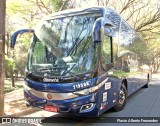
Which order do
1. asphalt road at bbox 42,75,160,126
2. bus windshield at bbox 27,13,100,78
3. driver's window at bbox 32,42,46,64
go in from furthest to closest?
1. asphalt road at bbox 42,75,160,126
2. driver's window at bbox 32,42,46,64
3. bus windshield at bbox 27,13,100,78

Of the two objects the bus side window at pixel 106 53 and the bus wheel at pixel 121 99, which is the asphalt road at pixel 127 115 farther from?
the bus side window at pixel 106 53

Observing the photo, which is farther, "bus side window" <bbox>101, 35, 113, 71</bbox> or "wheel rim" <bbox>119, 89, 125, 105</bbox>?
"wheel rim" <bbox>119, 89, 125, 105</bbox>

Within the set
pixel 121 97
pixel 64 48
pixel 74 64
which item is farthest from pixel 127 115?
pixel 64 48

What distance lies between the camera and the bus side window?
6.75 meters

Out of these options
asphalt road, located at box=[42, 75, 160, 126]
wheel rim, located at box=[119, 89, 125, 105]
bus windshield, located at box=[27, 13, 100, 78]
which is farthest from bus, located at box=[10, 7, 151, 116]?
wheel rim, located at box=[119, 89, 125, 105]

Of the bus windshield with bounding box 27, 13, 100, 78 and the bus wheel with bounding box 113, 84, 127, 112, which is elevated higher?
the bus windshield with bounding box 27, 13, 100, 78

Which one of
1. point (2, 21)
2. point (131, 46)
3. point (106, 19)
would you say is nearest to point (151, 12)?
point (131, 46)

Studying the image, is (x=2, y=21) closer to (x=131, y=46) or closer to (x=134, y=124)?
(x=134, y=124)

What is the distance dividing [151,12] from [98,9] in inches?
549

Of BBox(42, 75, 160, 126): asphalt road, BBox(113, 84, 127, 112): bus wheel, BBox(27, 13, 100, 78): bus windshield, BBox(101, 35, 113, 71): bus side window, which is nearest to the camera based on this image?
BBox(27, 13, 100, 78): bus windshield

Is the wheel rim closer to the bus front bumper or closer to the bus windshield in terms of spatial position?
the bus front bumper

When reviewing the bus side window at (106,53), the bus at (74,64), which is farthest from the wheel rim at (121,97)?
the bus side window at (106,53)

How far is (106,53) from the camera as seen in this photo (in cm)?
698

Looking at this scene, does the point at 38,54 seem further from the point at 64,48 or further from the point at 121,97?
the point at 121,97
